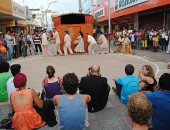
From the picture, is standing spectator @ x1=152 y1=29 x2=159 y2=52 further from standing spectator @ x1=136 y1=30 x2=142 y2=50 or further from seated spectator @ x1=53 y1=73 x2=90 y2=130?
seated spectator @ x1=53 y1=73 x2=90 y2=130

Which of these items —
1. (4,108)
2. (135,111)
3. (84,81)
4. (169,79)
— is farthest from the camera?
(4,108)

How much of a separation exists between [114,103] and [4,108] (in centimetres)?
258

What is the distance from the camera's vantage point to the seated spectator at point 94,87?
5645mm

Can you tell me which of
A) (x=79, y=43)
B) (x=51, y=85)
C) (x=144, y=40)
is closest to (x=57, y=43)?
(x=79, y=43)

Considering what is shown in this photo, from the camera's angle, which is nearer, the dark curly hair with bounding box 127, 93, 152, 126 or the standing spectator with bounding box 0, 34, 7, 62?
the dark curly hair with bounding box 127, 93, 152, 126

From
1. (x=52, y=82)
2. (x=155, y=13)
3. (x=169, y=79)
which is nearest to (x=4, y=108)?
(x=52, y=82)

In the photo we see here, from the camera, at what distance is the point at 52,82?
19.8 ft

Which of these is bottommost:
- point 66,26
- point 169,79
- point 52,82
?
point 52,82

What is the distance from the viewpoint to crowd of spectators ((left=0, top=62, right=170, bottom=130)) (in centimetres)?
291

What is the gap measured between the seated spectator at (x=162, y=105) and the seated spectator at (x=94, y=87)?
1805 millimetres

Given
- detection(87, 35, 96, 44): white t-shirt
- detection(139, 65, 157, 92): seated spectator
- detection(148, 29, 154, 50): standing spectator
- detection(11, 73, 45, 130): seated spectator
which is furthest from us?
detection(148, 29, 154, 50): standing spectator

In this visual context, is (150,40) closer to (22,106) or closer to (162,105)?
(22,106)

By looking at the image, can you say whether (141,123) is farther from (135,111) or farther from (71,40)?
(71,40)

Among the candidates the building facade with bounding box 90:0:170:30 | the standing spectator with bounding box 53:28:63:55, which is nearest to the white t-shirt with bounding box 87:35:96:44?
the standing spectator with bounding box 53:28:63:55
